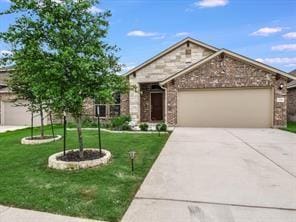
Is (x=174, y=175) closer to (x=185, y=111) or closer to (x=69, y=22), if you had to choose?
(x=69, y=22)

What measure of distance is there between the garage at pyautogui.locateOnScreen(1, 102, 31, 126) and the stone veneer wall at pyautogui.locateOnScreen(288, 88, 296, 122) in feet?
63.4

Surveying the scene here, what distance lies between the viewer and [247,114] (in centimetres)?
1484

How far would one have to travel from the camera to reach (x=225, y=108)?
49.6 feet

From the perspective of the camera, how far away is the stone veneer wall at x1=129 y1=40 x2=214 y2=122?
1788cm

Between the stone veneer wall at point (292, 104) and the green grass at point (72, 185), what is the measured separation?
1521cm

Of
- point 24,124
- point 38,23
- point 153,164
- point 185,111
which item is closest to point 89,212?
point 153,164

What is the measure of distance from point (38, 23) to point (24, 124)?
51.1ft

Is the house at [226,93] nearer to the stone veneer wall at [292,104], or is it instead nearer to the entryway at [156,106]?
the entryway at [156,106]

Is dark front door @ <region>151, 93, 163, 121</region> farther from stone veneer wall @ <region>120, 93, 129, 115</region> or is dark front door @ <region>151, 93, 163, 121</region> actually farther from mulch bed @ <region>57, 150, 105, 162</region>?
mulch bed @ <region>57, 150, 105, 162</region>

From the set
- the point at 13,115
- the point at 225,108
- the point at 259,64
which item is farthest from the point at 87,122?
the point at 13,115

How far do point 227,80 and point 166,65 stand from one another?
4.66m

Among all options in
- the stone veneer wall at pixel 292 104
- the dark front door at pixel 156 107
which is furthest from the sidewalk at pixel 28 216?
the stone veneer wall at pixel 292 104

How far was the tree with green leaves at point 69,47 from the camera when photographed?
5.86m

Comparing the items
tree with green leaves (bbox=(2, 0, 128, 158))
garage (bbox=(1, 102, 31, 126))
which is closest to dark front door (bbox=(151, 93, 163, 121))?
garage (bbox=(1, 102, 31, 126))
